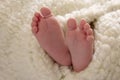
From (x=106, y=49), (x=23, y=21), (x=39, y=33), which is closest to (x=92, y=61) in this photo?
(x=106, y=49)

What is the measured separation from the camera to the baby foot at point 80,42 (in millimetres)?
708

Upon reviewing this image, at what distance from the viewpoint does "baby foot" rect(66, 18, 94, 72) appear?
708 millimetres

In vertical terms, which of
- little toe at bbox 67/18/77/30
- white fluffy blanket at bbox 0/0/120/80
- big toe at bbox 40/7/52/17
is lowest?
white fluffy blanket at bbox 0/0/120/80

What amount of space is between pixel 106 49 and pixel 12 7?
0.37 m

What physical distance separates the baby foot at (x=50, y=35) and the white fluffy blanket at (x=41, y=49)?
1.2 inches

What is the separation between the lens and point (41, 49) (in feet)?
2.61

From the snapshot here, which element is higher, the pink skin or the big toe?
the big toe

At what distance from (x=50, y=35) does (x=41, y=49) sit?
0.20ft

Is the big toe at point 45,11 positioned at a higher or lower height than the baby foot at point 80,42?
higher

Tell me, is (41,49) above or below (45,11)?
below

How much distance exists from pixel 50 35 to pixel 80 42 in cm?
9

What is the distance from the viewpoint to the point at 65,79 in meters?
0.76

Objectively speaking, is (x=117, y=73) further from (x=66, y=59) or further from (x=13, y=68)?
(x=13, y=68)

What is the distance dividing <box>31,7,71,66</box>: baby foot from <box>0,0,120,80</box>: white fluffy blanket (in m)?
0.03
